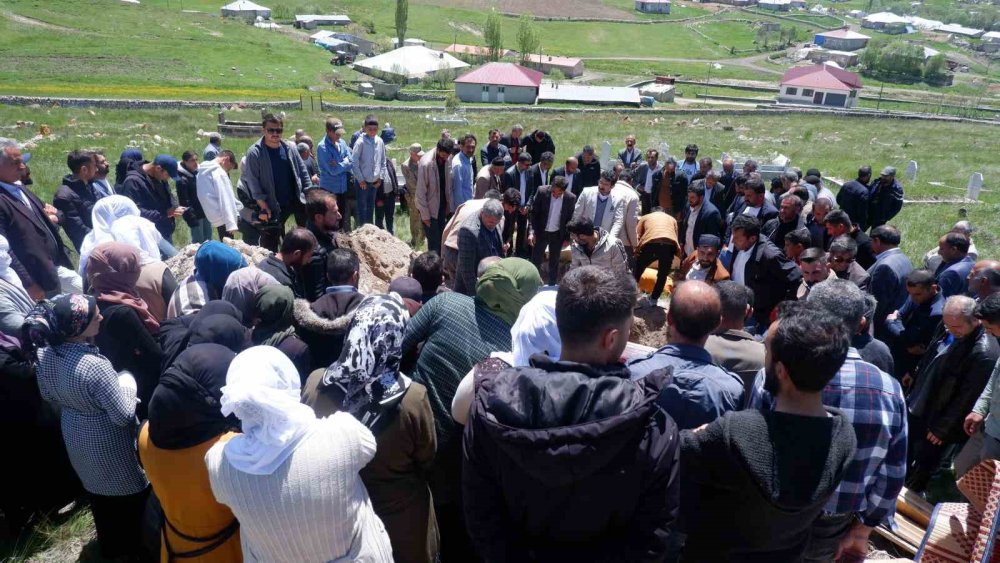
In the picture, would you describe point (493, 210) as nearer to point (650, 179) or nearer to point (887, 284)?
point (887, 284)

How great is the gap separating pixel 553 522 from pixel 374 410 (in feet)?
3.65

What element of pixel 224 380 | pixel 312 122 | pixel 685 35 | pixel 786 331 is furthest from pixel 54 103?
pixel 685 35

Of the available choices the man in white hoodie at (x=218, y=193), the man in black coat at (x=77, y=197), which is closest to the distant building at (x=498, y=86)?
the man in white hoodie at (x=218, y=193)

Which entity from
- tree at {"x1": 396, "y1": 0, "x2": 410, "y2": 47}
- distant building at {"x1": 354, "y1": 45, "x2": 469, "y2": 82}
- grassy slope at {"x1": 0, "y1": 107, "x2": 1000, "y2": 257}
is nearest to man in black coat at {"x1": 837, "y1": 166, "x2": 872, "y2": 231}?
grassy slope at {"x1": 0, "y1": 107, "x2": 1000, "y2": 257}

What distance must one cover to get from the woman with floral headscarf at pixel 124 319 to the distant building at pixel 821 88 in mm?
65984

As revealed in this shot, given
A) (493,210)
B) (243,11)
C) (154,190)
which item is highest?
(243,11)

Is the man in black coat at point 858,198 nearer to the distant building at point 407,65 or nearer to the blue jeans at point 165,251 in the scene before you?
the blue jeans at point 165,251

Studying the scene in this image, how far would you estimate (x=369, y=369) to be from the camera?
9.12 feet

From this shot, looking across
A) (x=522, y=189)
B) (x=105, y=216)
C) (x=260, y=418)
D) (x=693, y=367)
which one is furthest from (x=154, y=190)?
(x=693, y=367)

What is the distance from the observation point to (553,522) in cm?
204

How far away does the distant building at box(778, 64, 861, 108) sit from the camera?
5969 cm

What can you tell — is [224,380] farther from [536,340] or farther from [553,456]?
[553,456]

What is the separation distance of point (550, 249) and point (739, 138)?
80.1 ft

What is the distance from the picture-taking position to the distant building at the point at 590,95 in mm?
52594
